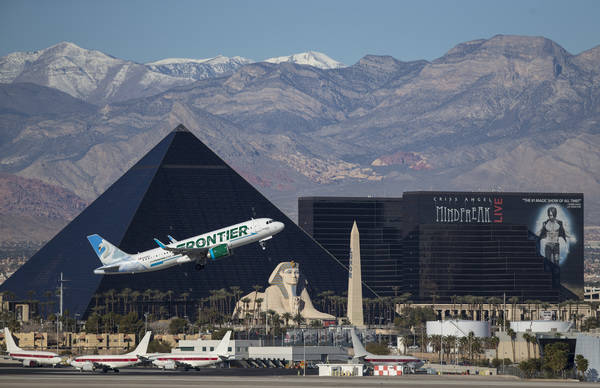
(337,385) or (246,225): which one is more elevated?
(246,225)

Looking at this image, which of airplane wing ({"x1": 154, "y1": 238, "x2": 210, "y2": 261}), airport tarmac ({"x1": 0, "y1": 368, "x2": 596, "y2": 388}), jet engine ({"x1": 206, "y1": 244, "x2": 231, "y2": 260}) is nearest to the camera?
airport tarmac ({"x1": 0, "y1": 368, "x2": 596, "y2": 388})

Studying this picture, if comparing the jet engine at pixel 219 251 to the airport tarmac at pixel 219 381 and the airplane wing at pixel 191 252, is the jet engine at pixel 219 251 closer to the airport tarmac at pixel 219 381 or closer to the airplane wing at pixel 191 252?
the airplane wing at pixel 191 252

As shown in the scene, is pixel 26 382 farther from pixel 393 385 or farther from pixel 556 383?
pixel 556 383

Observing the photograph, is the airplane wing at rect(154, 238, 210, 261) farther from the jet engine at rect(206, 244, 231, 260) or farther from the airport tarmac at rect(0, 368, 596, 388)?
the airport tarmac at rect(0, 368, 596, 388)

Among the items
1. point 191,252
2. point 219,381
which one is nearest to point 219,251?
point 191,252

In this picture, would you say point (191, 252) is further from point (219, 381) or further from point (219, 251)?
point (219, 381)

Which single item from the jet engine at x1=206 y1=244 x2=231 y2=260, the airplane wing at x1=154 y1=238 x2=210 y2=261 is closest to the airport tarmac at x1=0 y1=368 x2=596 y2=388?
the jet engine at x1=206 y1=244 x2=231 y2=260

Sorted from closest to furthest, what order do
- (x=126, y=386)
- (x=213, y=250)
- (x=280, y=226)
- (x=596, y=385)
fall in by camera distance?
(x=126, y=386), (x=596, y=385), (x=213, y=250), (x=280, y=226)

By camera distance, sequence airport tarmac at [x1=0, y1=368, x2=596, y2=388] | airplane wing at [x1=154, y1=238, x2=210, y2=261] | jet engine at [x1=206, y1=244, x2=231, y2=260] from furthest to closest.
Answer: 1. airplane wing at [x1=154, y1=238, x2=210, y2=261]
2. jet engine at [x1=206, y1=244, x2=231, y2=260]
3. airport tarmac at [x1=0, y1=368, x2=596, y2=388]

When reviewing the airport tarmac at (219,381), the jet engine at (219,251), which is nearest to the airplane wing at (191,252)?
the jet engine at (219,251)

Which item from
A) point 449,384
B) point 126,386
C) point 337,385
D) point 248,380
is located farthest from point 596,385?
point 126,386

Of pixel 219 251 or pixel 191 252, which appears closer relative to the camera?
pixel 219 251
